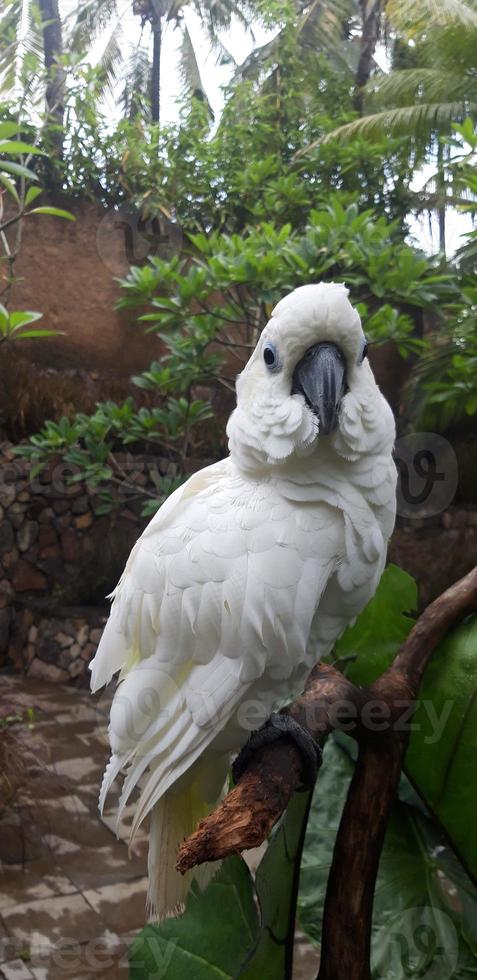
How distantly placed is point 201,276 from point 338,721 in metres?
1.41

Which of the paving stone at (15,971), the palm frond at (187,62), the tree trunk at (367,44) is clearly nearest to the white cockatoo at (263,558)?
the paving stone at (15,971)

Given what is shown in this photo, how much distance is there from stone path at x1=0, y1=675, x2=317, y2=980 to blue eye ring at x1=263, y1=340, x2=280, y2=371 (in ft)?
4.64

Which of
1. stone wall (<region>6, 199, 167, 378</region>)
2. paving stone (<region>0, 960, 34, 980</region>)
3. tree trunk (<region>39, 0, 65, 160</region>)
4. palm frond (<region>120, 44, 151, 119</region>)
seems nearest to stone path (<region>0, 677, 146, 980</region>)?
paving stone (<region>0, 960, 34, 980</region>)

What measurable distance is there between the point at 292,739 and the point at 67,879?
137 cm

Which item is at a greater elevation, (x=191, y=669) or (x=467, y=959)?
(x=191, y=669)

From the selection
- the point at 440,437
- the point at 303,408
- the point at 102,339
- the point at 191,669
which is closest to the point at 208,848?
the point at 191,669

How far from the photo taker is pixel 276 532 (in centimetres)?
84

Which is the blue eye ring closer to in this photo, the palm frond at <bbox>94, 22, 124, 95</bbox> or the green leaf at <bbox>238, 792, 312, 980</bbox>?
the green leaf at <bbox>238, 792, 312, 980</bbox>

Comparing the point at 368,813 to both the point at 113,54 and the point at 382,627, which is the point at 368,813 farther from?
the point at 113,54

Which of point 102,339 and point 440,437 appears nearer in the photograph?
point 440,437

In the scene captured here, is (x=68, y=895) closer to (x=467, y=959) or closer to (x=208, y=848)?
(x=467, y=959)

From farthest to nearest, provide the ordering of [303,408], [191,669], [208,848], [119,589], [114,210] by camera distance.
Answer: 1. [114,210]
2. [119,589]
3. [191,669]
4. [303,408]
5. [208,848]

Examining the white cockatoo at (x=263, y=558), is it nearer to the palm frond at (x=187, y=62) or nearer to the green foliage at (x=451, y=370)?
the green foliage at (x=451, y=370)

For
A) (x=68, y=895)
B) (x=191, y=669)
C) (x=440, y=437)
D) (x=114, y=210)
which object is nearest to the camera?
(x=191, y=669)
